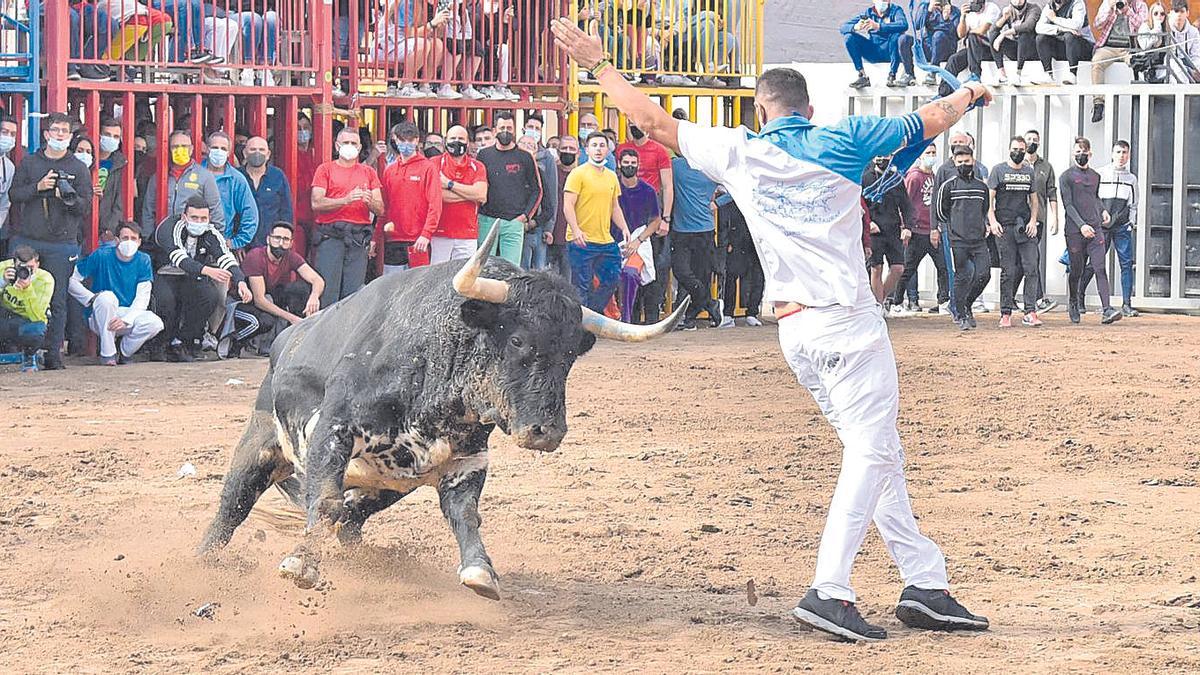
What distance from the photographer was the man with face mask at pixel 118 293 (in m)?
15.0

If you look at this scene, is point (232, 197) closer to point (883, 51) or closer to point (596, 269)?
point (596, 269)

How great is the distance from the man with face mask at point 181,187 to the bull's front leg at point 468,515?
8905 millimetres

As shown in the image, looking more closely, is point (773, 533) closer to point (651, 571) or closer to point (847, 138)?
point (651, 571)

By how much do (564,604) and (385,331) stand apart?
1.29 meters

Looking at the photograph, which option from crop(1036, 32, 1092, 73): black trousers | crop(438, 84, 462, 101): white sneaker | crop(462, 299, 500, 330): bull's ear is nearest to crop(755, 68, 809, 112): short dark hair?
crop(462, 299, 500, 330): bull's ear

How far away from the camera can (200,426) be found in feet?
39.5

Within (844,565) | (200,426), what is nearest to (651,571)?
(844,565)

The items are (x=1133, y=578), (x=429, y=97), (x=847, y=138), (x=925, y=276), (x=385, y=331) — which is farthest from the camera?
(x=925, y=276)

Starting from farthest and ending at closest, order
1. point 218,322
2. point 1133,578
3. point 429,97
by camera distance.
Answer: point 429,97 < point 218,322 < point 1133,578

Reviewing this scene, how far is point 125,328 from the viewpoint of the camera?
15.2m

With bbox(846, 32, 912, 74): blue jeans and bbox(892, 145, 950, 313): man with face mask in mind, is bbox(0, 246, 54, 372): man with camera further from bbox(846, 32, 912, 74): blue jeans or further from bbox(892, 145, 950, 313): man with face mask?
bbox(846, 32, 912, 74): blue jeans

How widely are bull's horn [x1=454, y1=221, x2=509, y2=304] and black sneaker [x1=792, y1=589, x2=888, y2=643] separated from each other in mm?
1516

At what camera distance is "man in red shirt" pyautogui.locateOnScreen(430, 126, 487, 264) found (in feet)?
55.1

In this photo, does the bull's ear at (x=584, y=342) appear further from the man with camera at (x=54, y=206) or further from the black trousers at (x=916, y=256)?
the black trousers at (x=916, y=256)
